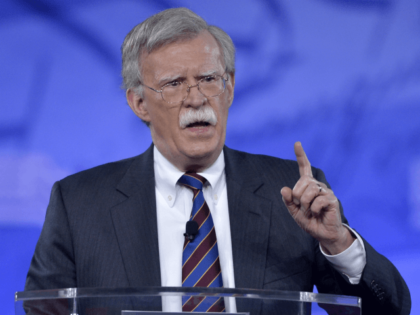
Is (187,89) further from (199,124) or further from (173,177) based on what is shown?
(173,177)

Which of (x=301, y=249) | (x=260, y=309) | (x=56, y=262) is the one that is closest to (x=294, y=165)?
(x=301, y=249)

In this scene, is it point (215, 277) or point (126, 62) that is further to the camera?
point (126, 62)

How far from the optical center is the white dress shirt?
1350 mm

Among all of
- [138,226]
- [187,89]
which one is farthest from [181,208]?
[187,89]

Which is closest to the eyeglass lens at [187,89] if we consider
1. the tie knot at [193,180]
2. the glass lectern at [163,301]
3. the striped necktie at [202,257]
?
the tie knot at [193,180]

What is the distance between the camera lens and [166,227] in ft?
5.22

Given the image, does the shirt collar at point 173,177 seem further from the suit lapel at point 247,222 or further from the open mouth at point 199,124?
the open mouth at point 199,124

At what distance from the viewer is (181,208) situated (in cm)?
164

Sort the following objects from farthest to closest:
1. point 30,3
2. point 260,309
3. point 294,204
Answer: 1. point 30,3
2. point 294,204
3. point 260,309

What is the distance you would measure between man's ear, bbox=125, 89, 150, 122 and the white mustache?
26 cm

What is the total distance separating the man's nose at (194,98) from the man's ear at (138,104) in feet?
0.85

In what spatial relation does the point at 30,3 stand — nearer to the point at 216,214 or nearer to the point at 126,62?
the point at 126,62

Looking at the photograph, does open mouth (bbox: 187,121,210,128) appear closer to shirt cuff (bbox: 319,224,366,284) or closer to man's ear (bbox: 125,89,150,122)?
A: man's ear (bbox: 125,89,150,122)

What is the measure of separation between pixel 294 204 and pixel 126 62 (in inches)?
36.6
